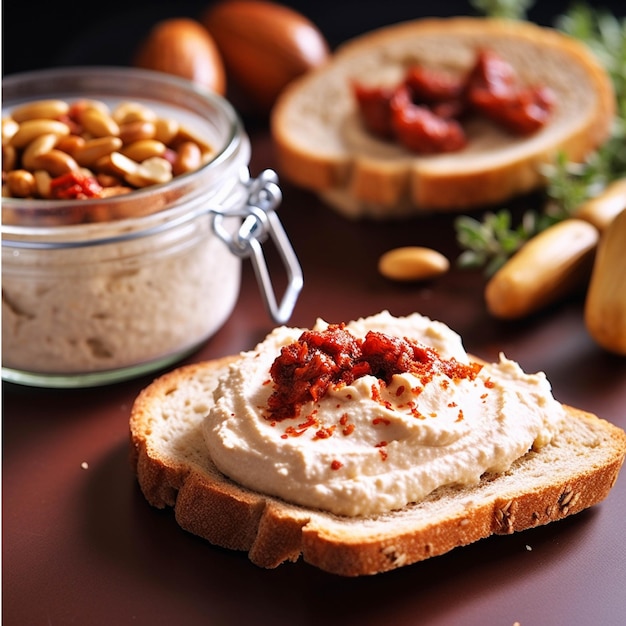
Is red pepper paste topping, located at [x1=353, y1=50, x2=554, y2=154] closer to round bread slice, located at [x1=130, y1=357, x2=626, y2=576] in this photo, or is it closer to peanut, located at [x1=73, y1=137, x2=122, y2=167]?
peanut, located at [x1=73, y1=137, x2=122, y2=167]

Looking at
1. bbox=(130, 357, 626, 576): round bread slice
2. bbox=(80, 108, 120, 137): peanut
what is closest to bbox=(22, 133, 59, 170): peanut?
bbox=(80, 108, 120, 137): peanut

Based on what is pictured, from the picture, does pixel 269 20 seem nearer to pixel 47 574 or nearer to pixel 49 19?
pixel 49 19

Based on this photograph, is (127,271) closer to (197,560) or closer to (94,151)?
(94,151)

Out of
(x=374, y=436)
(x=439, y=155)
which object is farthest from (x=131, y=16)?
(x=374, y=436)

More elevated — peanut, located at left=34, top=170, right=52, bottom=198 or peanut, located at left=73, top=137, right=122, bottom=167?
peanut, located at left=73, top=137, right=122, bottom=167

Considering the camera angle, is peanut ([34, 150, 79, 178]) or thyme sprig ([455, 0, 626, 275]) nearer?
peanut ([34, 150, 79, 178])

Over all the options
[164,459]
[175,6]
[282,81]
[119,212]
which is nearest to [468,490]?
[164,459]

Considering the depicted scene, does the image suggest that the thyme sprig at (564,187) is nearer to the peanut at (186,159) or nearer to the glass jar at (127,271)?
the glass jar at (127,271)

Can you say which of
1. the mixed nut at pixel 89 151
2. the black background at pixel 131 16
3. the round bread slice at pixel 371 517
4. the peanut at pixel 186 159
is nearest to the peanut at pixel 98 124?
the mixed nut at pixel 89 151
